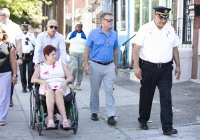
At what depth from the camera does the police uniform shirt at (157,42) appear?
6.46 metres

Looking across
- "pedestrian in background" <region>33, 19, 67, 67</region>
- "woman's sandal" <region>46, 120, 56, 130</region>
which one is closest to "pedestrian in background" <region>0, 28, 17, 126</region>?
"pedestrian in background" <region>33, 19, 67, 67</region>

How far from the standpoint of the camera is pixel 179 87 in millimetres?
11328

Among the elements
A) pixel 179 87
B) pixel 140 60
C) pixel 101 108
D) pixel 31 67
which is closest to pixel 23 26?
pixel 31 67

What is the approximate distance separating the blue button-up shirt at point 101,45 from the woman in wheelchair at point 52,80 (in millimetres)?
669

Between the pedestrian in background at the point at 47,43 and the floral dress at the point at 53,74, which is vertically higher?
the pedestrian in background at the point at 47,43

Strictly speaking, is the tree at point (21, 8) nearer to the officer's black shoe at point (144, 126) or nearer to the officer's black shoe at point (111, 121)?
the officer's black shoe at point (111, 121)

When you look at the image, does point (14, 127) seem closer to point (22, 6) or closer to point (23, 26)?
point (23, 26)

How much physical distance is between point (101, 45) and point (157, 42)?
1.20 metres

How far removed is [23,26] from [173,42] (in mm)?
5780

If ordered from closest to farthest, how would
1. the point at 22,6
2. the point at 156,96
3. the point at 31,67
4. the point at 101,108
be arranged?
the point at 101,108 → the point at 156,96 → the point at 31,67 → the point at 22,6

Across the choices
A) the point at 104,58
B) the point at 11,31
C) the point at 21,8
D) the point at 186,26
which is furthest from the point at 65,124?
the point at 21,8

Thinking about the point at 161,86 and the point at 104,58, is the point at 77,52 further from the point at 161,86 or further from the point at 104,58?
the point at 161,86

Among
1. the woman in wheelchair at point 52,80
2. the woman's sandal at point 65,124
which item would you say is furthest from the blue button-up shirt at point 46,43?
the woman's sandal at point 65,124

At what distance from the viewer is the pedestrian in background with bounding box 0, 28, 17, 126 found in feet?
23.4
